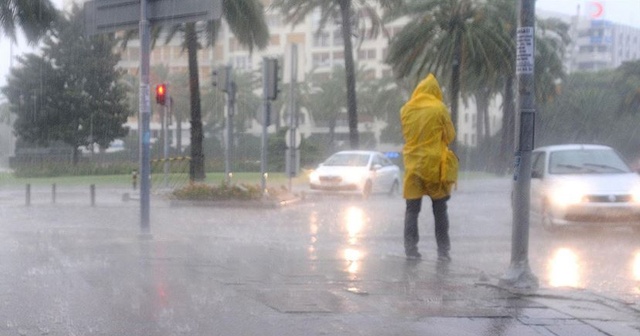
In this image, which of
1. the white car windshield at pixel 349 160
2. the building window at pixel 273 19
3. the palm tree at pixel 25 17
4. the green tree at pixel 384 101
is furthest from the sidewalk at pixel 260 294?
the green tree at pixel 384 101

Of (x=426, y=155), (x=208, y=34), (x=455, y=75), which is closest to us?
(x=426, y=155)

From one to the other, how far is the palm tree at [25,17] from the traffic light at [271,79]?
1061 centimetres

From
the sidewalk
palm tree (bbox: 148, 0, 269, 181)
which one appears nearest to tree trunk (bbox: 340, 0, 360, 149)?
palm tree (bbox: 148, 0, 269, 181)

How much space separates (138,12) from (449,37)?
2390 cm

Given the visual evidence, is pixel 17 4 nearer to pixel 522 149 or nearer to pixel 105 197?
pixel 105 197

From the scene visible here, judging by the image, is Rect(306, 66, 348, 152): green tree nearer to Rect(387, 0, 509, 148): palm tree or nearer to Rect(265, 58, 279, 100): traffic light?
Rect(387, 0, 509, 148): palm tree

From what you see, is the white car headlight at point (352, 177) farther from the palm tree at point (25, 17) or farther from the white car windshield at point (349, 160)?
the palm tree at point (25, 17)

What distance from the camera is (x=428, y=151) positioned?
10461 mm

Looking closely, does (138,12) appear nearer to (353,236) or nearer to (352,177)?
(353,236)

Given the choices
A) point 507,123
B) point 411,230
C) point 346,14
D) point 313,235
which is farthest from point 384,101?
point 411,230

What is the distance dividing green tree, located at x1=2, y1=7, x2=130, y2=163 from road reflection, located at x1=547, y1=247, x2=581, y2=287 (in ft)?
122

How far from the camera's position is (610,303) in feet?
26.1

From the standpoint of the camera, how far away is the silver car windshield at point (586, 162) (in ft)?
51.4

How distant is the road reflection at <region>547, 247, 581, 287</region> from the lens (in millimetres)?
9438
